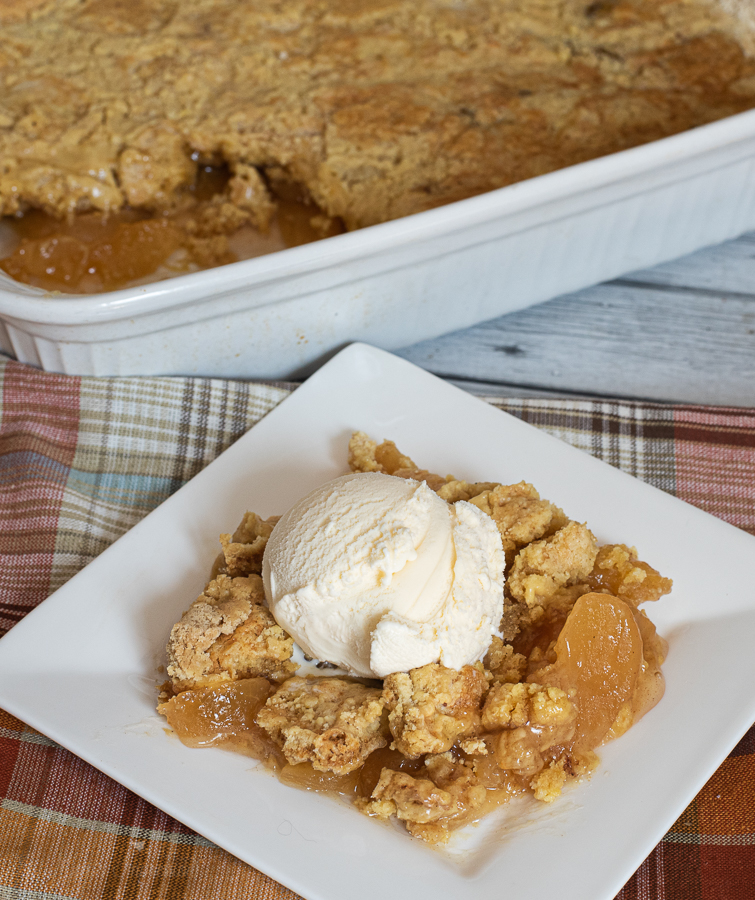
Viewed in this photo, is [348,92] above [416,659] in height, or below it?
above

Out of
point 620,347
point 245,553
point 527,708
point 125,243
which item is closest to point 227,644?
point 245,553

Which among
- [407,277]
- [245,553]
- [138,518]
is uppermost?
[407,277]

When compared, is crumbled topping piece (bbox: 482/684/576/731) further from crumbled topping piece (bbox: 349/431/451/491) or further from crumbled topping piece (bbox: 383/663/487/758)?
crumbled topping piece (bbox: 349/431/451/491)

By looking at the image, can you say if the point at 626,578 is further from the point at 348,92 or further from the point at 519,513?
the point at 348,92

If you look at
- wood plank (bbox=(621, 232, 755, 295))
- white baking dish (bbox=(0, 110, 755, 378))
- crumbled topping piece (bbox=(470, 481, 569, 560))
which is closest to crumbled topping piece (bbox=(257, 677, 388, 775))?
crumbled topping piece (bbox=(470, 481, 569, 560))

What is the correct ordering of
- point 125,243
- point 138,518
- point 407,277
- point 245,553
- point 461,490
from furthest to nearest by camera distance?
point 125,243 < point 407,277 < point 138,518 < point 461,490 < point 245,553

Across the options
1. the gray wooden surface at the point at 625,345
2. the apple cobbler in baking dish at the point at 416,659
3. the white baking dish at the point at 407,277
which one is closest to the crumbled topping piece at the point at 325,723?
the apple cobbler in baking dish at the point at 416,659

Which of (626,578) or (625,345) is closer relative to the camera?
(626,578)
